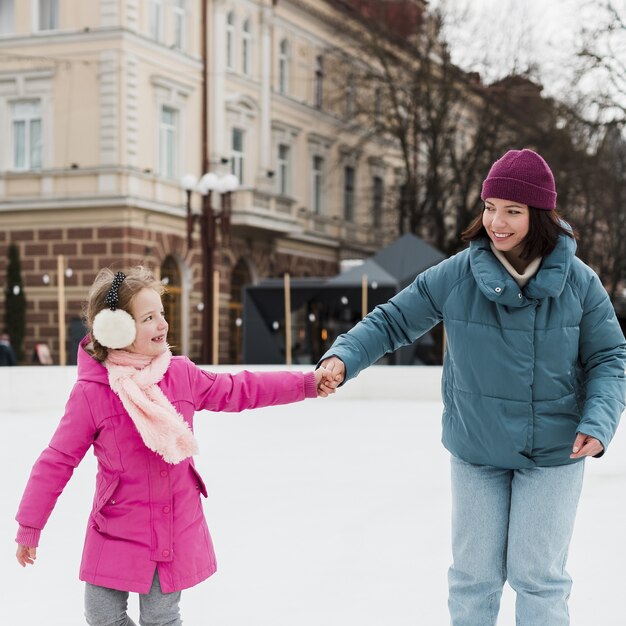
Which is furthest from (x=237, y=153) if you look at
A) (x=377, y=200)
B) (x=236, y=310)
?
(x=377, y=200)

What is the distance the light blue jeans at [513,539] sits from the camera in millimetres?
2945

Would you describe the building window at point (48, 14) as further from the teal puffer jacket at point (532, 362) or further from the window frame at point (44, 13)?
the teal puffer jacket at point (532, 362)

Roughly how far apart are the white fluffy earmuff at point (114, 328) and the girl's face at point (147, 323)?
3 centimetres

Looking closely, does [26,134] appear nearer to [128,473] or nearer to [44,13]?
[44,13]

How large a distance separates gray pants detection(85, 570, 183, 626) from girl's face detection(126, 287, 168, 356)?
1.80ft

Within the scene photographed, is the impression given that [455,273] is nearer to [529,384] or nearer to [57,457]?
[529,384]

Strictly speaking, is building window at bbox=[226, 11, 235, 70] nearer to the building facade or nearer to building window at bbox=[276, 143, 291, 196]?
the building facade

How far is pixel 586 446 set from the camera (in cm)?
284

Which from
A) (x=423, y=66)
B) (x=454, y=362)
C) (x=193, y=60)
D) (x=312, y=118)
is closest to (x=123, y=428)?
(x=454, y=362)

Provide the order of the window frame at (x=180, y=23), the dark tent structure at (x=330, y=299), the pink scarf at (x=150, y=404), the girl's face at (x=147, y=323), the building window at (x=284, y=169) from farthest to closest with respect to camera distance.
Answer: the building window at (x=284, y=169)
the window frame at (x=180, y=23)
the dark tent structure at (x=330, y=299)
the girl's face at (x=147, y=323)
the pink scarf at (x=150, y=404)

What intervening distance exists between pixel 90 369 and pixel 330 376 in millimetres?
651

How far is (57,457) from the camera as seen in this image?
280 centimetres

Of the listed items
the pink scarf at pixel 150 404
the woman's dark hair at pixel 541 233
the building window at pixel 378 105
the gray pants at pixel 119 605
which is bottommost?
the gray pants at pixel 119 605

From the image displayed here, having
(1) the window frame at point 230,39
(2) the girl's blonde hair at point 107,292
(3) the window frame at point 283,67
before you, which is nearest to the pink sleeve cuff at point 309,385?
(2) the girl's blonde hair at point 107,292
